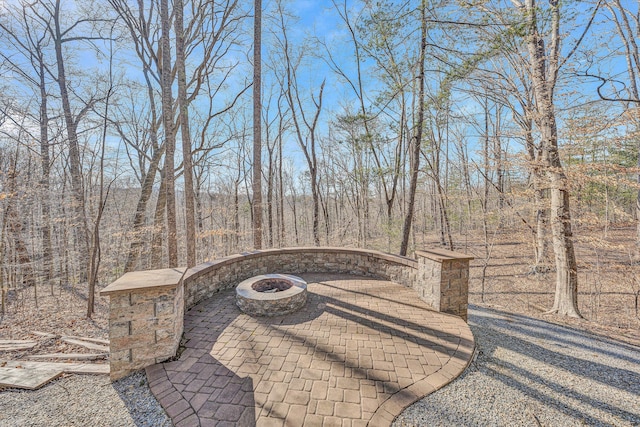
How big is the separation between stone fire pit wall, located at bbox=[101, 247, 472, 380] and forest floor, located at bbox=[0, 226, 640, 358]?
5.94 feet

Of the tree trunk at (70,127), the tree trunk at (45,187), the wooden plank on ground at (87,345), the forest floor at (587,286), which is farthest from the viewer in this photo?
the tree trunk at (70,127)

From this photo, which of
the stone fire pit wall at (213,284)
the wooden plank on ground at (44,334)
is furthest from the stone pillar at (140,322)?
the wooden plank on ground at (44,334)

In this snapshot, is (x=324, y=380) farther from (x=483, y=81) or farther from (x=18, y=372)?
(x=483, y=81)

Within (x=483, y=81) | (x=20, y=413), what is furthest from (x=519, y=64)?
(x=20, y=413)

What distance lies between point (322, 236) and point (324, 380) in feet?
34.6

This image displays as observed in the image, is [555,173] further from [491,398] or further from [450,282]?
[491,398]

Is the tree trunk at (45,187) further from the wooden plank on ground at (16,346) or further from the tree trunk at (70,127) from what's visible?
the wooden plank on ground at (16,346)

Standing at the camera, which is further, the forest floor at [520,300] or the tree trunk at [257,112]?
the tree trunk at [257,112]

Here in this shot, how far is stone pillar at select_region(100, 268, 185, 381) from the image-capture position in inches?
93.7

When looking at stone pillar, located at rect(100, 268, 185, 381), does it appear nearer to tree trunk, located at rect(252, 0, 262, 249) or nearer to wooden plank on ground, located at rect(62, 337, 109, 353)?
wooden plank on ground, located at rect(62, 337, 109, 353)

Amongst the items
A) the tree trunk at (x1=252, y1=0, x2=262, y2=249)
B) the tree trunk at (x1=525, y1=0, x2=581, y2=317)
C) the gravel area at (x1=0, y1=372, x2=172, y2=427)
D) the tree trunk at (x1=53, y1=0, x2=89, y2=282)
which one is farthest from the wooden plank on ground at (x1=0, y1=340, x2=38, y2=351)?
the tree trunk at (x1=525, y1=0, x2=581, y2=317)

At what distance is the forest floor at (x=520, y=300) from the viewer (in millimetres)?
4637

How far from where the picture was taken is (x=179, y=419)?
1.90 meters

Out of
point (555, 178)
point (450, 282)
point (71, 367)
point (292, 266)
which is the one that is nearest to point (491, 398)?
point (450, 282)
